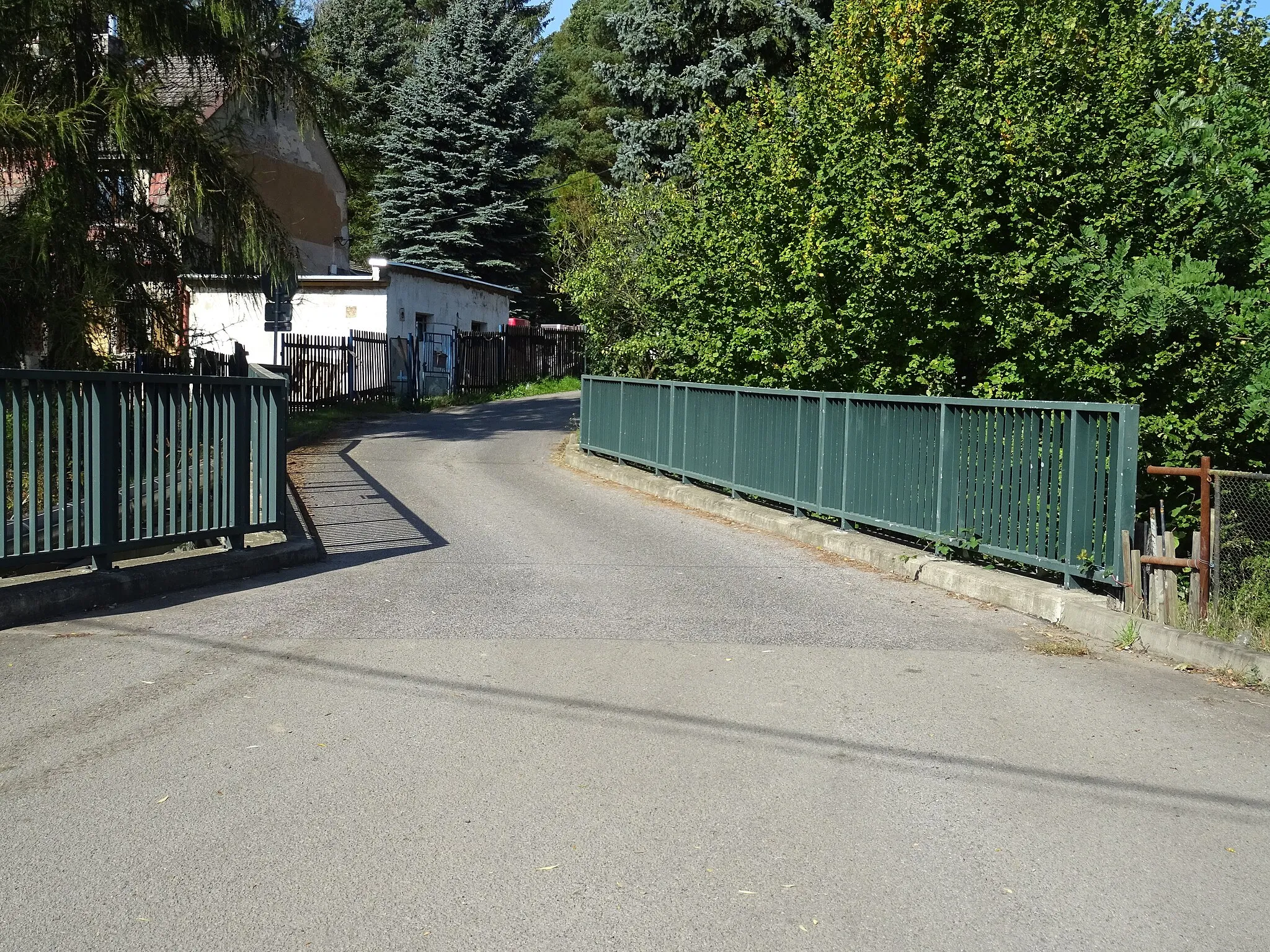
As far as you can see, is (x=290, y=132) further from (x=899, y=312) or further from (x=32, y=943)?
(x=32, y=943)

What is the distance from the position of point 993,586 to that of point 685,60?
26.7m

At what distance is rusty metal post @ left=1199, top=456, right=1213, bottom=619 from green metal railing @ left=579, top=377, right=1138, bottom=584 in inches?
18.2

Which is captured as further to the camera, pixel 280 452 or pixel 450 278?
pixel 450 278

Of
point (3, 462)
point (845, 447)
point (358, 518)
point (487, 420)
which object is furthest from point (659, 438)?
point (487, 420)

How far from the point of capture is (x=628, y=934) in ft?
12.7

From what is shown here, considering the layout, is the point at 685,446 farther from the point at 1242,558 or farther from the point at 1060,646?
the point at 1060,646

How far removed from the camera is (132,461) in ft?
29.8

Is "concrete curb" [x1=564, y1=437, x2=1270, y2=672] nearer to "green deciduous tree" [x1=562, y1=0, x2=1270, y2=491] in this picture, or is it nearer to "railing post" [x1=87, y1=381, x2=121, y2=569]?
"green deciduous tree" [x1=562, y1=0, x2=1270, y2=491]

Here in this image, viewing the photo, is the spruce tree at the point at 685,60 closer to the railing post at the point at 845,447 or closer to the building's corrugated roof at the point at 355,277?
the building's corrugated roof at the point at 355,277

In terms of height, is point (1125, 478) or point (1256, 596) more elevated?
point (1125, 478)

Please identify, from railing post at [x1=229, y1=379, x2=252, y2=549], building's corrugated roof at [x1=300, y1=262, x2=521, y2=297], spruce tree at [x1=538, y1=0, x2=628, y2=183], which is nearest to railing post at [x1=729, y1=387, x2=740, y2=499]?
railing post at [x1=229, y1=379, x2=252, y2=549]

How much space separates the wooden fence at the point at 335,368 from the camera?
2902cm

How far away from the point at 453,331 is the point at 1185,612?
32162mm

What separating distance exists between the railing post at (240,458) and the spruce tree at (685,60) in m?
22.9
